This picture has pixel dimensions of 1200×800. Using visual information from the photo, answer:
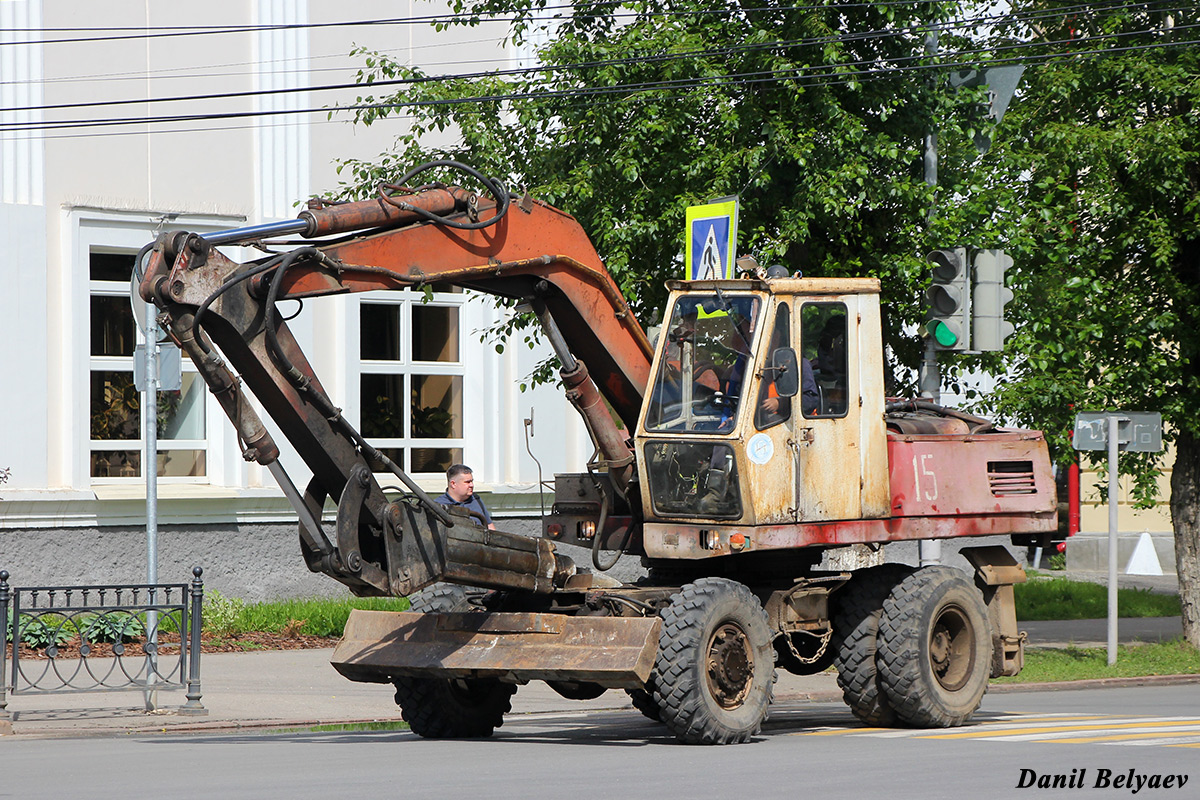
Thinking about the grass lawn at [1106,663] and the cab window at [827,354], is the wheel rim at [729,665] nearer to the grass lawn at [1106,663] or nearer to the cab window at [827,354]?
the cab window at [827,354]

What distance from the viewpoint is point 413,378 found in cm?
2280

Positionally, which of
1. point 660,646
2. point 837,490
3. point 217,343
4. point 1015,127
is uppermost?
point 1015,127

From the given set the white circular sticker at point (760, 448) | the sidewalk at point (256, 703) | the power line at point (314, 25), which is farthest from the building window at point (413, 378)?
the white circular sticker at point (760, 448)

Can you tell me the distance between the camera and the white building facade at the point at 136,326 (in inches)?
757

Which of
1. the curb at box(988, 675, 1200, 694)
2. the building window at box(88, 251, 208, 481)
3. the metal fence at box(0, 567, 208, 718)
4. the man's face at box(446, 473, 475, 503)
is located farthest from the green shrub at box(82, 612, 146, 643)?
the curb at box(988, 675, 1200, 694)

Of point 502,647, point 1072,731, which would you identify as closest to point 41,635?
point 502,647

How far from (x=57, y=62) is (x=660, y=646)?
42.0 ft

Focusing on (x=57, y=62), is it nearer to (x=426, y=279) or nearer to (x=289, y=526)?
(x=289, y=526)

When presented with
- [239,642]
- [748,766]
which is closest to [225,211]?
[239,642]

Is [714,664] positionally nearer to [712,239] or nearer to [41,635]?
[712,239]

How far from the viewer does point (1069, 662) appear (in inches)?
701

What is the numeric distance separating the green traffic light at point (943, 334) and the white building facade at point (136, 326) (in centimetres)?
783

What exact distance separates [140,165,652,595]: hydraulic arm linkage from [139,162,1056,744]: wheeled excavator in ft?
0.06

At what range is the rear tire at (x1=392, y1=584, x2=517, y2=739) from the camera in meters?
11.5
